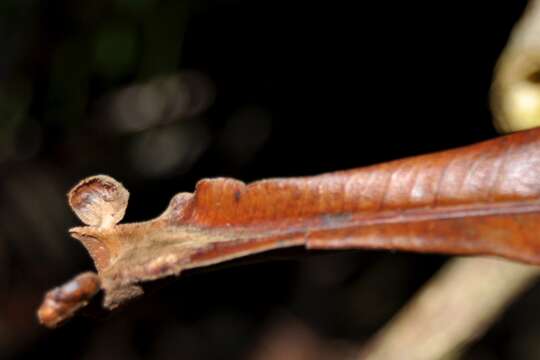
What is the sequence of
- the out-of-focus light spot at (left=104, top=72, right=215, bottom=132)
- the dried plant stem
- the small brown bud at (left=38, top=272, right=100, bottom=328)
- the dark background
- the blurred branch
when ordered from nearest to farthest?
the small brown bud at (left=38, top=272, right=100, bottom=328) → the blurred branch → the dried plant stem → the dark background → the out-of-focus light spot at (left=104, top=72, right=215, bottom=132)

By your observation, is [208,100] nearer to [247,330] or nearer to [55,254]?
[55,254]

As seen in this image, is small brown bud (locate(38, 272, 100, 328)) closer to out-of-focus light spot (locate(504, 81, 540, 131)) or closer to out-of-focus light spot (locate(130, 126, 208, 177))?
out-of-focus light spot (locate(504, 81, 540, 131))

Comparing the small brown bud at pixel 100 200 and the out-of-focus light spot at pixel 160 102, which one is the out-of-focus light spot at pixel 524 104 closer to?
the small brown bud at pixel 100 200

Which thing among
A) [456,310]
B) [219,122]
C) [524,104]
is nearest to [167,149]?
[219,122]

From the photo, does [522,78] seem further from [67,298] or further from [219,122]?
[219,122]

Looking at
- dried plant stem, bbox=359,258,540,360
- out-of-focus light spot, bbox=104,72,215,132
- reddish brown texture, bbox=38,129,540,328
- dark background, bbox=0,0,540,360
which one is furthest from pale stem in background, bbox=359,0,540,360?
out-of-focus light spot, bbox=104,72,215,132

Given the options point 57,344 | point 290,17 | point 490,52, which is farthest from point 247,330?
point 490,52

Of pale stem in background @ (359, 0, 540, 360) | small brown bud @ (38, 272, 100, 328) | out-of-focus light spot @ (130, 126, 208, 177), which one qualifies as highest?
small brown bud @ (38, 272, 100, 328)
